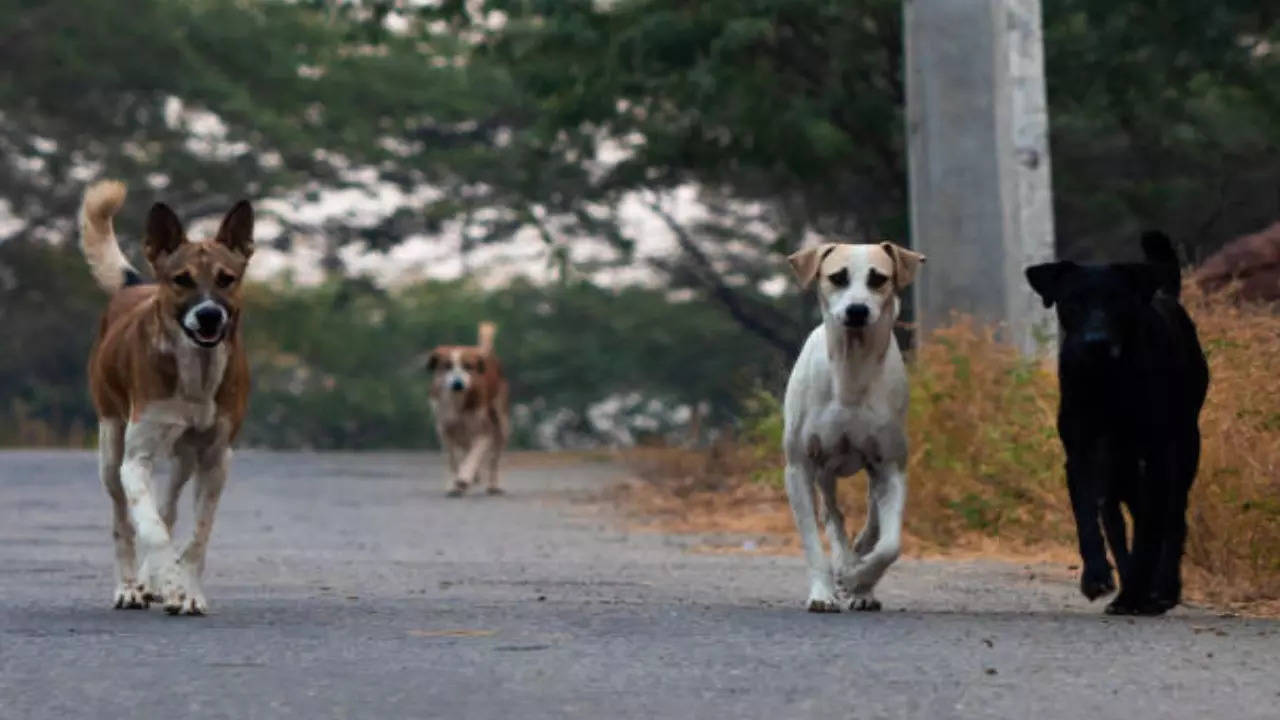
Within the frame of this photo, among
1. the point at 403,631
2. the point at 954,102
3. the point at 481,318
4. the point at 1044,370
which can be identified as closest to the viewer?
the point at 403,631

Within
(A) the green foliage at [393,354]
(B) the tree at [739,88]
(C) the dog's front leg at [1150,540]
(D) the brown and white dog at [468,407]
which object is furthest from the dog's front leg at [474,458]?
(A) the green foliage at [393,354]

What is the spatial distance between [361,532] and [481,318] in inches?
1431

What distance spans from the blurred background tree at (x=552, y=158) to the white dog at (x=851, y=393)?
14.6 metres

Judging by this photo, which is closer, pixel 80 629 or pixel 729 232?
pixel 80 629

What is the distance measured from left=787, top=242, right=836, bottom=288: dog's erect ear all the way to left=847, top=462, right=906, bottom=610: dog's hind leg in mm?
752

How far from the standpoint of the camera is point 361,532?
57.0 ft

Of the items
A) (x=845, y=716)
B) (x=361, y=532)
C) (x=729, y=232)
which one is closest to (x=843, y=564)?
(x=845, y=716)

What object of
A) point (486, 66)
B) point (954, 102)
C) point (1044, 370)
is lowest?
point (1044, 370)

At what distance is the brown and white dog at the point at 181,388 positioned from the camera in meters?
9.68

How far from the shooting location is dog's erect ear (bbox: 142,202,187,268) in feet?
32.3

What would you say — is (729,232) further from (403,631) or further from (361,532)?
(403,631)

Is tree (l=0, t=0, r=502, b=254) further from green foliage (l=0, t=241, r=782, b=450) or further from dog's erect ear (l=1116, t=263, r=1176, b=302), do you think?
dog's erect ear (l=1116, t=263, r=1176, b=302)

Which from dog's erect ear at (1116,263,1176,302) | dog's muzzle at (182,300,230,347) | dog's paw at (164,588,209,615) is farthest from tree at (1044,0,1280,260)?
dog's paw at (164,588,209,615)

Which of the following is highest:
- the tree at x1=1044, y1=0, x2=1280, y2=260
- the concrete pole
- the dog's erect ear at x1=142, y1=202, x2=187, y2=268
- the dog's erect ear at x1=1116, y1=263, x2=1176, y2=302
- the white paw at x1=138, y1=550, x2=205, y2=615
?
the tree at x1=1044, y1=0, x2=1280, y2=260
